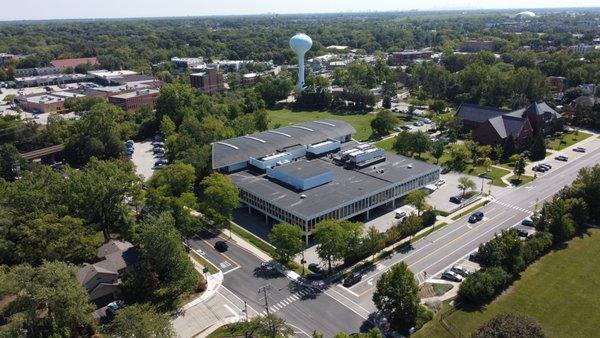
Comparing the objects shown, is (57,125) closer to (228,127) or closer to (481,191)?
(228,127)

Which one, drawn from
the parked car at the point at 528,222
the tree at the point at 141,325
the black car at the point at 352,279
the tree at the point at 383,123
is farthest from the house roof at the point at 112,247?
the tree at the point at 383,123

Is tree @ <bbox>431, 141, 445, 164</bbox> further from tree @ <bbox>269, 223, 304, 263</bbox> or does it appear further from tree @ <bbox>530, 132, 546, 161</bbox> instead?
tree @ <bbox>269, 223, 304, 263</bbox>

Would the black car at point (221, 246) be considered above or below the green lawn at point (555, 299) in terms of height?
below

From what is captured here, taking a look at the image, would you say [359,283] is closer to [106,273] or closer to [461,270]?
[461,270]

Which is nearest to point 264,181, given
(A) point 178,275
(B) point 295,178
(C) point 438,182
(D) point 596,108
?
(B) point 295,178

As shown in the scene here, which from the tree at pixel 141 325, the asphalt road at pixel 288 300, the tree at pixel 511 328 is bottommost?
the asphalt road at pixel 288 300

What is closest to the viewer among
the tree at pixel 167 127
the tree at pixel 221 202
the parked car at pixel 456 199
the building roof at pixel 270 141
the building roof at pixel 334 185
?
the building roof at pixel 334 185

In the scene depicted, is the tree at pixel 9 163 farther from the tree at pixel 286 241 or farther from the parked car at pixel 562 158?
the parked car at pixel 562 158
